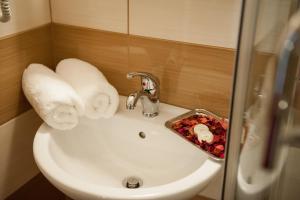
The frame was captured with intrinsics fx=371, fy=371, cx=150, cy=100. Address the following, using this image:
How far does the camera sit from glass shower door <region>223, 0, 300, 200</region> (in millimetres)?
498

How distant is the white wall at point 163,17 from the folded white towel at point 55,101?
Answer: 0.25m

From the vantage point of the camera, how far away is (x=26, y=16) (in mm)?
1167

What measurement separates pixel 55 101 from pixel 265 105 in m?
Answer: 0.66

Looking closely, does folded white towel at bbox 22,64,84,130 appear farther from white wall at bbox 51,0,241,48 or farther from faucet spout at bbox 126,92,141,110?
white wall at bbox 51,0,241,48

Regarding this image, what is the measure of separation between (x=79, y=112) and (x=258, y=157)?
65cm

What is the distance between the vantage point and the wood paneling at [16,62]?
1120mm

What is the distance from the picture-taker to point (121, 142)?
1.17m

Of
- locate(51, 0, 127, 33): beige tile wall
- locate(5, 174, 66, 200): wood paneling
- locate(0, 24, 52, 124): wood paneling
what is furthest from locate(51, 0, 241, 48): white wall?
locate(5, 174, 66, 200): wood paneling

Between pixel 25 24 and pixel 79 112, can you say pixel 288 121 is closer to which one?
pixel 79 112

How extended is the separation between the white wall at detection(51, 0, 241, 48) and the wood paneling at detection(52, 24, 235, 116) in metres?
0.02

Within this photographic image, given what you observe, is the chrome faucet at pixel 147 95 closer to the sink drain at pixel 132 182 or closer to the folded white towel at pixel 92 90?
the folded white towel at pixel 92 90

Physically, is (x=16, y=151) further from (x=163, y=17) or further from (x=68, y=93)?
(x=163, y=17)

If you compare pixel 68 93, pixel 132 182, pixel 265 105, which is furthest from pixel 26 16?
pixel 265 105

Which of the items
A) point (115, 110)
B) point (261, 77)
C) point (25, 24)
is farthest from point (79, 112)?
point (261, 77)
